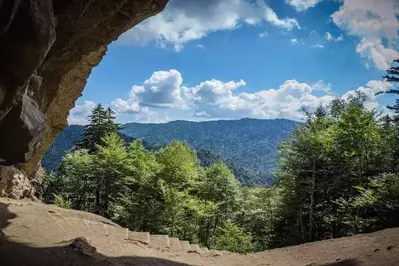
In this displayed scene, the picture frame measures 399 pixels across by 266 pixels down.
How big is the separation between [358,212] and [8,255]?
21.6 m

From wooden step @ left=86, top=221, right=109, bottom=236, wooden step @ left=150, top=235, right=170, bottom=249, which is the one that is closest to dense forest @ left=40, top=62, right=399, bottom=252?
wooden step @ left=150, top=235, right=170, bottom=249

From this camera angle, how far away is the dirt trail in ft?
30.7

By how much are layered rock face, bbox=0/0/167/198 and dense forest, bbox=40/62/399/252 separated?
13031 mm

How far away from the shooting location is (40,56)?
848 cm

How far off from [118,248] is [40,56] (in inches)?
304

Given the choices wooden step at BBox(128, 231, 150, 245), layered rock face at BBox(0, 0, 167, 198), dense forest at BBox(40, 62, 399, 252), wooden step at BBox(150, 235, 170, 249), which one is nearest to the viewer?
layered rock face at BBox(0, 0, 167, 198)

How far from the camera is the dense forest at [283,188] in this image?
979 inches

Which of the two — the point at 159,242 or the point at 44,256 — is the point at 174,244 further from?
the point at 44,256

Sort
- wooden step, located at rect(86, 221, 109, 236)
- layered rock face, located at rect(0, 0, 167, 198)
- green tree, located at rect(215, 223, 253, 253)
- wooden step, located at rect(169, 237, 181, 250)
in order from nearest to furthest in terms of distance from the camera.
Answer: layered rock face, located at rect(0, 0, 167, 198) → wooden step, located at rect(86, 221, 109, 236) → wooden step, located at rect(169, 237, 181, 250) → green tree, located at rect(215, 223, 253, 253)

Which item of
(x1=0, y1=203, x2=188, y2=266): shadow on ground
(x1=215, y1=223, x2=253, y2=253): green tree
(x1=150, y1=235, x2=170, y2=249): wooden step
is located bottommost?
(x1=215, y1=223, x2=253, y2=253): green tree

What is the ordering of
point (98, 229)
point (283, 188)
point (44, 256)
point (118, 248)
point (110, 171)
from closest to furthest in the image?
point (44, 256)
point (118, 248)
point (98, 229)
point (283, 188)
point (110, 171)

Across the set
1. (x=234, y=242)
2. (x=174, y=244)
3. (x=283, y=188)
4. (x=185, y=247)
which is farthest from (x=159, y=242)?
(x=283, y=188)

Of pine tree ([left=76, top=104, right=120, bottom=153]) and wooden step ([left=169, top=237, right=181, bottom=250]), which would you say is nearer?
wooden step ([left=169, top=237, right=181, bottom=250])

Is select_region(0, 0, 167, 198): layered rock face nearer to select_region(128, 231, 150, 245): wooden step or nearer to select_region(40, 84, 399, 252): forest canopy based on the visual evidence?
select_region(128, 231, 150, 245): wooden step
